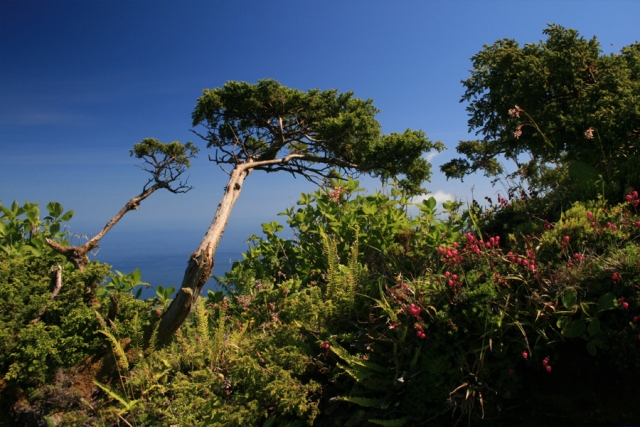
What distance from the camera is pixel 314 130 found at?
14.4m

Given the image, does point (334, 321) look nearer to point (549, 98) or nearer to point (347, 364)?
point (347, 364)

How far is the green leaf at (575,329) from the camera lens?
1.97 m

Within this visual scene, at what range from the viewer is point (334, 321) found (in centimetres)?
267

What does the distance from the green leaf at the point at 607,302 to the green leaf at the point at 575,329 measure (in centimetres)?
10

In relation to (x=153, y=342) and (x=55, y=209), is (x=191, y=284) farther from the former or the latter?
(x=55, y=209)

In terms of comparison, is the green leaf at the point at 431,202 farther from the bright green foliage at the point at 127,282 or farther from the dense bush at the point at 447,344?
the bright green foliage at the point at 127,282

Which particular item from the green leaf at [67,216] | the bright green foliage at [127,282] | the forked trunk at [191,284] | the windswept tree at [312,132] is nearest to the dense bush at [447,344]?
the forked trunk at [191,284]

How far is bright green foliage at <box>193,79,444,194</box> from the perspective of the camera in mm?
13223

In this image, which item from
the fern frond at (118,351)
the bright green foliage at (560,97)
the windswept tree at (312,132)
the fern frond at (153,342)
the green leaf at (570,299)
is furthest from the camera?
the windswept tree at (312,132)

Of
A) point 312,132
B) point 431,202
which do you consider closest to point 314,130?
point 312,132

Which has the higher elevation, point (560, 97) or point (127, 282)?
point (560, 97)

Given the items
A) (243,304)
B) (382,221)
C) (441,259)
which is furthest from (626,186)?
(243,304)

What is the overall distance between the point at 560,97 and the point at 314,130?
7.83 meters

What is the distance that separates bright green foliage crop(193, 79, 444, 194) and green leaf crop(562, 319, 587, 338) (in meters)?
10.9
